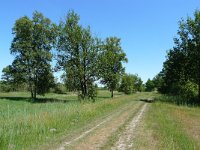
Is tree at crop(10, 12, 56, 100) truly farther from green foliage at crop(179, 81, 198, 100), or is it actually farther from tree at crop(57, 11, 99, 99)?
green foliage at crop(179, 81, 198, 100)

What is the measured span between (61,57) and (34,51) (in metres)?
10.9

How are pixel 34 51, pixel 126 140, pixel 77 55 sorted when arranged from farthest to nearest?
pixel 34 51 → pixel 77 55 → pixel 126 140

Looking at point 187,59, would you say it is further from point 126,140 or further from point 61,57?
point 126,140

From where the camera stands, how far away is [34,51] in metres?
63.2

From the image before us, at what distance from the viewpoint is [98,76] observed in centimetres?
5372

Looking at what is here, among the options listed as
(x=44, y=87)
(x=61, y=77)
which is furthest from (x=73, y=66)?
(x=44, y=87)

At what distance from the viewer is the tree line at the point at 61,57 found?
52688mm

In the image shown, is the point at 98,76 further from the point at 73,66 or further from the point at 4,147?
the point at 4,147

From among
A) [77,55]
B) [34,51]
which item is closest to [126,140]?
[77,55]

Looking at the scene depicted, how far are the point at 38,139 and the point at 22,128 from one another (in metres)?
3.31

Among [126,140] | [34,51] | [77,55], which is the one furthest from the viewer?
[34,51]

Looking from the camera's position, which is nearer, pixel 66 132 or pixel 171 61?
pixel 66 132

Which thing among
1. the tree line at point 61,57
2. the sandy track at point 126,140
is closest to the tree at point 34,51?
the tree line at point 61,57

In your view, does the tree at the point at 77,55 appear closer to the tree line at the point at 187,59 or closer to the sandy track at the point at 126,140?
the tree line at the point at 187,59
